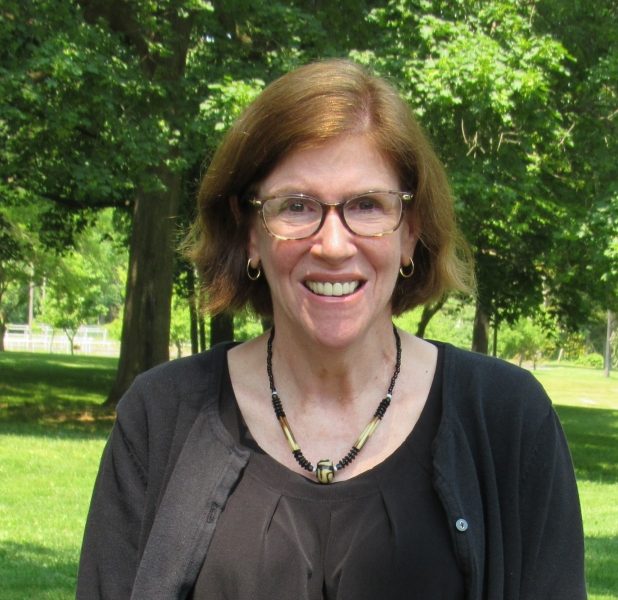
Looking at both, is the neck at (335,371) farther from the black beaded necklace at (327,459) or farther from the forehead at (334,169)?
the forehead at (334,169)

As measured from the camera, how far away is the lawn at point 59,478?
24.2 feet

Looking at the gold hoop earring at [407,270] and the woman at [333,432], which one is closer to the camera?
the woman at [333,432]

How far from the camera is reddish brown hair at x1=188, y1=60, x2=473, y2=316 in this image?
90.1 inches

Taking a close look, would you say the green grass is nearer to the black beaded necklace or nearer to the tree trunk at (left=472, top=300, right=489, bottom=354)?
the tree trunk at (left=472, top=300, right=489, bottom=354)

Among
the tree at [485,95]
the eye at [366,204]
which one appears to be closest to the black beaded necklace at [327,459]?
the eye at [366,204]

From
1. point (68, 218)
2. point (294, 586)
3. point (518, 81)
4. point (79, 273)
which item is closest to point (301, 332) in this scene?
point (294, 586)

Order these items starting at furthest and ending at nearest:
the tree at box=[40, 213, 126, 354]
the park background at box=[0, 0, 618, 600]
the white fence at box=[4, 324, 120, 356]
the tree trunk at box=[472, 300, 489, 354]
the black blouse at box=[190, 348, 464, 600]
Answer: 1. the white fence at box=[4, 324, 120, 356]
2. the tree at box=[40, 213, 126, 354]
3. the tree trunk at box=[472, 300, 489, 354]
4. the park background at box=[0, 0, 618, 600]
5. the black blouse at box=[190, 348, 464, 600]

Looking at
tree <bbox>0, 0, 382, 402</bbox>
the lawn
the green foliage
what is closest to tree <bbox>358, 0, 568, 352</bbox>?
tree <bbox>0, 0, 382, 402</bbox>

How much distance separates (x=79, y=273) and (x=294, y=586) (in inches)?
1586

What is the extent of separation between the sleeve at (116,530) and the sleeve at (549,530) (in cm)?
80

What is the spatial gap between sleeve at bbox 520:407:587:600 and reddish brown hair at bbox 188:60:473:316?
1.94 ft

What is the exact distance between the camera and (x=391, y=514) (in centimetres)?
219

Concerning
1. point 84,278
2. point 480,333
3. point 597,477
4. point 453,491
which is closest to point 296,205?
point 453,491

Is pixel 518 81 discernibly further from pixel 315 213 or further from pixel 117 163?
pixel 315 213
